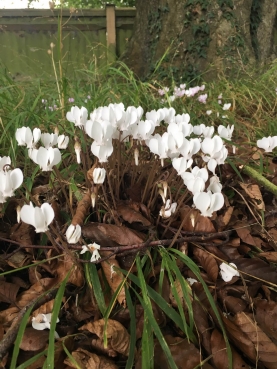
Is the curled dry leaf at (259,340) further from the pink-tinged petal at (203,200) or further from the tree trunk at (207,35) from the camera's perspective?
the tree trunk at (207,35)

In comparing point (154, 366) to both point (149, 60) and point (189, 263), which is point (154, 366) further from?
point (149, 60)

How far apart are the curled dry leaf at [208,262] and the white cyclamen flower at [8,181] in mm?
616

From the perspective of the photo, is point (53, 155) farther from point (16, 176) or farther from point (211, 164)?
point (211, 164)

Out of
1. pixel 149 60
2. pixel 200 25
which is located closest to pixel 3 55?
pixel 149 60

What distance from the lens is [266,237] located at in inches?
50.1

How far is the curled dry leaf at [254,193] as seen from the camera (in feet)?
4.44

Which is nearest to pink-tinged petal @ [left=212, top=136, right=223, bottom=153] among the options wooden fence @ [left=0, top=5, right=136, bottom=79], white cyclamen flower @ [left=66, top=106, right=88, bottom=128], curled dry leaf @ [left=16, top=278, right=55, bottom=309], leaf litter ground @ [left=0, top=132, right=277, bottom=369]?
leaf litter ground @ [left=0, top=132, right=277, bottom=369]

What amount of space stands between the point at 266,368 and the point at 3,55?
9.41 meters

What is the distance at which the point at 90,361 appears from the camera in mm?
865

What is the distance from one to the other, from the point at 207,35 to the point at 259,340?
411cm

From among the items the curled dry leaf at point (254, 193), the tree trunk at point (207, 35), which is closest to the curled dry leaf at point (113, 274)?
the curled dry leaf at point (254, 193)

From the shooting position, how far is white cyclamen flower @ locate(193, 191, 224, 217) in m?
0.95

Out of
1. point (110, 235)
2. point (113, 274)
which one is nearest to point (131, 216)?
point (110, 235)

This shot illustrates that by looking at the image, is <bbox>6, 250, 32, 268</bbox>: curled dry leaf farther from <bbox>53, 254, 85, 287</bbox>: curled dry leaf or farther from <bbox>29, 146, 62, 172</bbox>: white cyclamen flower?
<bbox>29, 146, 62, 172</bbox>: white cyclamen flower
